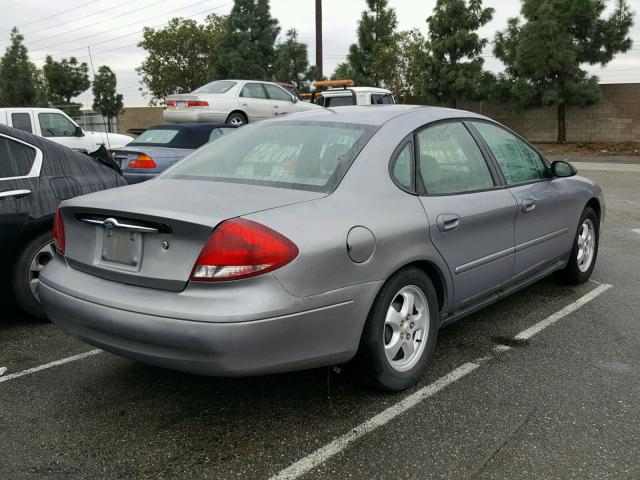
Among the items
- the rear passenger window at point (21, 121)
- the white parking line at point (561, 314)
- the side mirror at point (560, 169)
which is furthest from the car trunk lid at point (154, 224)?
the rear passenger window at point (21, 121)

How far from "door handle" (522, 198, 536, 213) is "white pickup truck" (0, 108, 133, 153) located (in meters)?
10.4

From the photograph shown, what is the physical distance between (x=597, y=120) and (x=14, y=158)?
2390 centimetres

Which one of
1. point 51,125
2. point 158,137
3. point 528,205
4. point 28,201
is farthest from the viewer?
point 51,125

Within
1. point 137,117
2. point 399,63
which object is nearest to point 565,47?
point 399,63

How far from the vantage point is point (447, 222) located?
357cm

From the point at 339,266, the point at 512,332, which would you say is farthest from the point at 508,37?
the point at 339,266

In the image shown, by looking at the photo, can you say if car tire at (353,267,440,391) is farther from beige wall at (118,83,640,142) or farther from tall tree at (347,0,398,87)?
tall tree at (347,0,398,87)

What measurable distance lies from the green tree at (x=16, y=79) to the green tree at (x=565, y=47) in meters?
32.4

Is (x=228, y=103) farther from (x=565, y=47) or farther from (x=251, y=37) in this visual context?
(x=251, y=37)

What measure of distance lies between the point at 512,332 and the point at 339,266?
200cm

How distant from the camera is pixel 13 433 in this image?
3039 millimetres

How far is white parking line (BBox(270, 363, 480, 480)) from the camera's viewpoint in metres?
2.70

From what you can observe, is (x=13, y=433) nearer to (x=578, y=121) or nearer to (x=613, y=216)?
(x=613, y=216)

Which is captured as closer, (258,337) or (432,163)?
(258,337)
